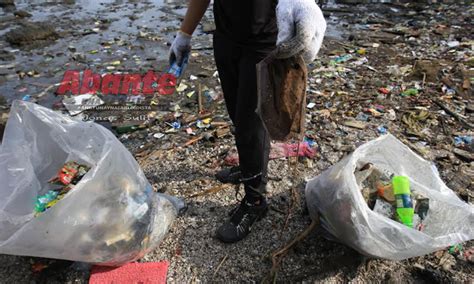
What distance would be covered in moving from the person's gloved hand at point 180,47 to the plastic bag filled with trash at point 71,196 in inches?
26.6

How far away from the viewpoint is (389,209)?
177 centimetres

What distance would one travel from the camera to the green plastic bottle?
1.72 m

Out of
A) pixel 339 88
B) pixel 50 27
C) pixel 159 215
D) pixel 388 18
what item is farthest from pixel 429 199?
pixel 50 27

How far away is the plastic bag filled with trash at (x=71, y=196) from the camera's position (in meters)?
1.48

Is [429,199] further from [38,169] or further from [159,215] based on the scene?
[38,169]

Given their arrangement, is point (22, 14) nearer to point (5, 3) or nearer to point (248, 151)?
point (5, 3)

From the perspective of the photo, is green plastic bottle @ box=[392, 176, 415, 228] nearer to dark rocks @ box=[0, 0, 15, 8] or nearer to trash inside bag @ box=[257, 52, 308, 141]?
trash inside bag @ box=[257, 52, 308, 141]

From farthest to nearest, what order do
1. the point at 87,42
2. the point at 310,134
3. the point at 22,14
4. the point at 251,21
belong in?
the point at 22,14
the point at 87,42
the point at 310,134
the point at 251,21

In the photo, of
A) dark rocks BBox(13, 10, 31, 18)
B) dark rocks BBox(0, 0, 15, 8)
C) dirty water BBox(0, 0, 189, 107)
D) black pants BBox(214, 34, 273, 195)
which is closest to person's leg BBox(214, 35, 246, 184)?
black pants BBox(214, 34, 273, 195)

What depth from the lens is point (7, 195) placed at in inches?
64.4

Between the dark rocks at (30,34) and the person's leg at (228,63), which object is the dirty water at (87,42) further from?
the person's leg at (228,63)

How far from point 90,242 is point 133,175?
40cm

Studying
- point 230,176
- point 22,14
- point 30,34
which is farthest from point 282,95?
point 22,14

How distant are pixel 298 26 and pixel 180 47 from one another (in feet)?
3.12
